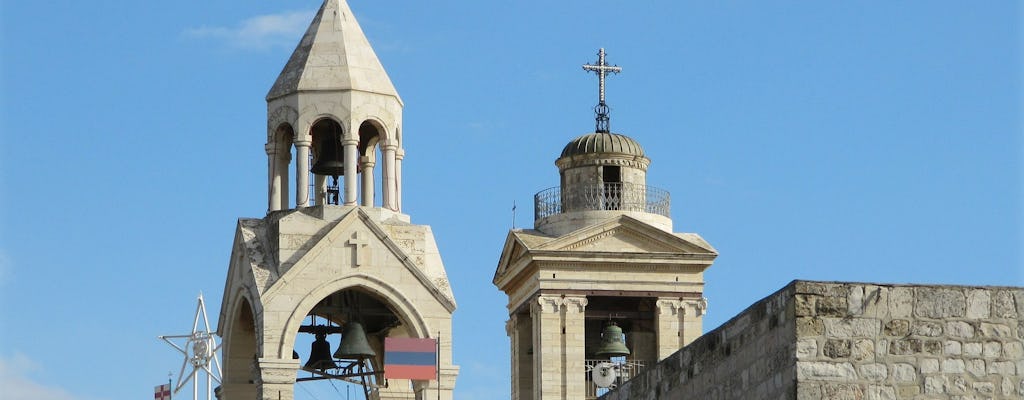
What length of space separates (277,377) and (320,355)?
2168mm

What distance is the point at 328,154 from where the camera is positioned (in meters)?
47.6

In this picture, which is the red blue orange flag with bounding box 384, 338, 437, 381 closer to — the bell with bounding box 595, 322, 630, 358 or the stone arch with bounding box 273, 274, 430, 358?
the stone arch with bounding box 273, 274, 430, 358

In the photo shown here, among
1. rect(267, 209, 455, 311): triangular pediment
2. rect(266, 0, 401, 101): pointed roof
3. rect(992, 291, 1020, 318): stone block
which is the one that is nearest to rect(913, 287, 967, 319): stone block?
rect(992, 291, 1020, 318): stone block

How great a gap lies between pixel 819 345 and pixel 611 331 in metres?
41.0

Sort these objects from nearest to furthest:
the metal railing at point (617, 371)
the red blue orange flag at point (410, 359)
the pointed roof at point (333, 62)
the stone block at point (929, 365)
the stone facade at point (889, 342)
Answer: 1. the stone facade at point (889, 342)
2. the stone block at point (929, 365)
3. the red blue orange flag at point (410, 359)
4. the pointed roof at point (333, 62)
5. the metal railing at point (617, 371)

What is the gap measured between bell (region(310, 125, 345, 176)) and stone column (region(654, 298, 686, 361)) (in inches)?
626

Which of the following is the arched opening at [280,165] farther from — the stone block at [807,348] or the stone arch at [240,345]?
the stone block at [807,348]

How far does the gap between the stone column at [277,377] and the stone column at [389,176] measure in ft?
10.1

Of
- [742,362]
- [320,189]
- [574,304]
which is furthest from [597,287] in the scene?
[742,362]

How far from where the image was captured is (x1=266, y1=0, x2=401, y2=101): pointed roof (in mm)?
47125

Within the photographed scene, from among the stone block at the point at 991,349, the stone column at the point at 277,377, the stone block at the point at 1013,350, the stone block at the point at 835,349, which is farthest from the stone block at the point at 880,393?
the stone column at the point at 277,377

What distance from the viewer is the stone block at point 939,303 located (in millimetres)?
22031

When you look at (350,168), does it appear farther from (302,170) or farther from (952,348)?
(952,348)

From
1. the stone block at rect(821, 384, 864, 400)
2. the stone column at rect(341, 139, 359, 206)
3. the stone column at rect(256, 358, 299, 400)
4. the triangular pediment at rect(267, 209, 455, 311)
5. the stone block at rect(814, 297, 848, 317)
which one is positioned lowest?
the stone block at rect(821, 384, 864, 400)
